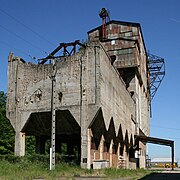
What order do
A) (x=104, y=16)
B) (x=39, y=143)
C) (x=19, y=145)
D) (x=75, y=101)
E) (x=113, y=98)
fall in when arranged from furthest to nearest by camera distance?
1. (x=104, y=16)
2. (x=39, y=143)
3. (x=113, y=98)
4. (x=19, y=145)
5. (x=75, y=101)

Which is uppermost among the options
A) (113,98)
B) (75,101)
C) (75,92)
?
(75,92)

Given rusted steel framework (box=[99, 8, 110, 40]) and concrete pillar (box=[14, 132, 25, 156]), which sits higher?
rusted steel framework (box=[99, 8, 110, 40])

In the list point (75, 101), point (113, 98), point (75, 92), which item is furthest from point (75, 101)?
point (113, 98)

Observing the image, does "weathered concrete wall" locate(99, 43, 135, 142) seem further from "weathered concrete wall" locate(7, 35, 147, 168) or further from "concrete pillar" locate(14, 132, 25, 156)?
"concrete pillar" locate(14, 132, 25, 156)

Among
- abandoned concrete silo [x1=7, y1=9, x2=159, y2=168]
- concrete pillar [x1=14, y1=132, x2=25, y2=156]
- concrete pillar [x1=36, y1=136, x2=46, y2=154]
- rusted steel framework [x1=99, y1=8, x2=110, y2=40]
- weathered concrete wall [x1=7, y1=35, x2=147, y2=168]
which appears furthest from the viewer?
rusted steel framework [x1=99, y1=8, x2=110, y2=40]

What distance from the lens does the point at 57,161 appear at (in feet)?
95.1

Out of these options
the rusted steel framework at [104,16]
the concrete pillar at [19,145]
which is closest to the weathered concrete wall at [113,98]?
the concrete pillar at [19,145]

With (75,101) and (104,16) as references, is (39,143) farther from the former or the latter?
(104,16)

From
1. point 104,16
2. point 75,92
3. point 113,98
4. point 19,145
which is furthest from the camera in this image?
point 104,16

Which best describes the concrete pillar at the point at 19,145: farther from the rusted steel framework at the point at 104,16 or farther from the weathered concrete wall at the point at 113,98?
the rusted steel framework at the point at 104,16

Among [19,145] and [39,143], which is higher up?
[19,145]

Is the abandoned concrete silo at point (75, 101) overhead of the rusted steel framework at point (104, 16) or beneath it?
beneath

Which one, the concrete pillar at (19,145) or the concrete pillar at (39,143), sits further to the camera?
→ the concrete pillar at (39,143)

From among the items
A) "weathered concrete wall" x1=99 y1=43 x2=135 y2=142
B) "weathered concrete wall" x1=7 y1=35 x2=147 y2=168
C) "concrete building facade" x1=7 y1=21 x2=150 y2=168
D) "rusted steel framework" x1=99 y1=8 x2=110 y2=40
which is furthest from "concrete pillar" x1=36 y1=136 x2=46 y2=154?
"rusted steel framework" x1=99 y1=8 x2=110 y2=40
